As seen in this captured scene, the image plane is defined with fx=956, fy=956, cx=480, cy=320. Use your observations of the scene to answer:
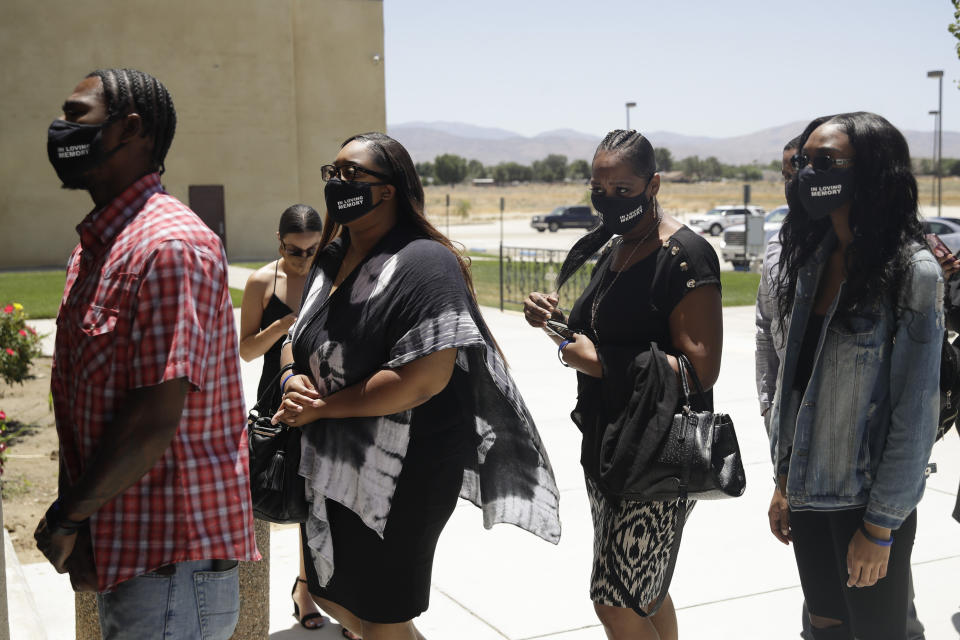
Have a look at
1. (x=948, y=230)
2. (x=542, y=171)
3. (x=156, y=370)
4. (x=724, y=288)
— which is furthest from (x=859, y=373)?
(x=542, y=171)

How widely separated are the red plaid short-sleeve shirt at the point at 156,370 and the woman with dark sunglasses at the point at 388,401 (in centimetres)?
59

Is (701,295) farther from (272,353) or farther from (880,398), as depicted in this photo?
(272,353)

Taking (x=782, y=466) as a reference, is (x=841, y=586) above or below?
below

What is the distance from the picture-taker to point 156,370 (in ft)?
6.54

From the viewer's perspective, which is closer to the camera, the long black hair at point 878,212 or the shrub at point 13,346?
the long black hair at point 878,212

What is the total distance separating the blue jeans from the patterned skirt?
1.28 metres

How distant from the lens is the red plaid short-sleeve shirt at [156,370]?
201cm

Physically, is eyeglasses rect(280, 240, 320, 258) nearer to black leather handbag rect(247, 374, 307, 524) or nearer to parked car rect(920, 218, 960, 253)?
black leather handbag rect(247, 374, 307, 524)

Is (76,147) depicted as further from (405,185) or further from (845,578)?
(845,578)

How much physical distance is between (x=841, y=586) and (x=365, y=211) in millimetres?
1823

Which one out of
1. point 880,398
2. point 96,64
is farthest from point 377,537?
point 96,64

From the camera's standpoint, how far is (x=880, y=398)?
259 cm

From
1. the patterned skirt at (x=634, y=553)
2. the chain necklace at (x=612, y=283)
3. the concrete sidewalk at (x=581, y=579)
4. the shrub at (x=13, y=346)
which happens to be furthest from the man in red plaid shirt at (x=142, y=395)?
the shrub at (x=13, y=346)

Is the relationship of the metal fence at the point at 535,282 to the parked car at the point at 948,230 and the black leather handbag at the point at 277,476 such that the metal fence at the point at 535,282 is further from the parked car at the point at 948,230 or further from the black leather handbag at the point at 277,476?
the black leather handbag at the point at 277,476
